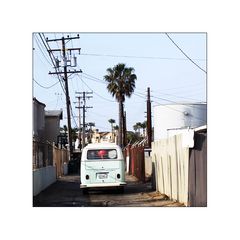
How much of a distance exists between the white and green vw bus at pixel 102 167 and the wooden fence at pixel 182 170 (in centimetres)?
106

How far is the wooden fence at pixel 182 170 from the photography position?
12.1 metres

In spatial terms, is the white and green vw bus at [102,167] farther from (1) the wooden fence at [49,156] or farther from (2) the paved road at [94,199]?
(1) the wooden fence at [49,156]

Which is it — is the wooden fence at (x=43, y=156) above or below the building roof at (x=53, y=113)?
below

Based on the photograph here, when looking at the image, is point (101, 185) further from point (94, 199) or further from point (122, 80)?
point (122, 80)

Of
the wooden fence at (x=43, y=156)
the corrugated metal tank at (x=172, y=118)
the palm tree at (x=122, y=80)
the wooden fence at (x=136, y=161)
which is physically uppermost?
the palm tree at (x=122, y=80)

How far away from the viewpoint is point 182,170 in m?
13.9

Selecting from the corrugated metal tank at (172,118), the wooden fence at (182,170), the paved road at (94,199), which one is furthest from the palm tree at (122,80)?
the corrugated metal tank at (172,118)

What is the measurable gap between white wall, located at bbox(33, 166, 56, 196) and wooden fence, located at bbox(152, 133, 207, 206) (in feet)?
9.02

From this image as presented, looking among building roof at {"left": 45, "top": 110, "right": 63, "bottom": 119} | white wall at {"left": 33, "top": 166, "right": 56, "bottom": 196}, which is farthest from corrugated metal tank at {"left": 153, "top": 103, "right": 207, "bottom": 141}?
white wall at {"left": 33, "top": 166, "right": 56, "bottom": 196}

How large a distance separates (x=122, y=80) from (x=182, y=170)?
9.42 feet

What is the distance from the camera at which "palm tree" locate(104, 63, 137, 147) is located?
40.6 feet
